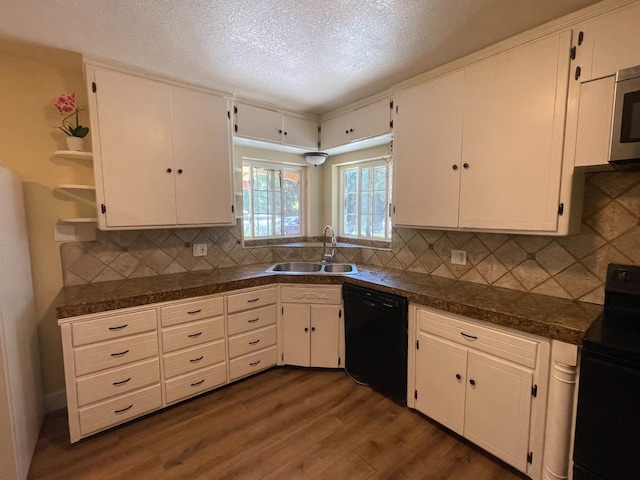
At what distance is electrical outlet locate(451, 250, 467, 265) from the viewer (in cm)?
222

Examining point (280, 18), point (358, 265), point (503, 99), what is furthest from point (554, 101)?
point (358, 265)

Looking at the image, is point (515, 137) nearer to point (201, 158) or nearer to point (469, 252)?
point (469, 252)

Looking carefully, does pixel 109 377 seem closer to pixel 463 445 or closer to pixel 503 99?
pixel 463 445

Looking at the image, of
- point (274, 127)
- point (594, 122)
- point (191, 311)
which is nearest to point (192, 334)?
point (191, 311)

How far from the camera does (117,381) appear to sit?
6.15 ft

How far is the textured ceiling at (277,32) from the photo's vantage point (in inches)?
57.2

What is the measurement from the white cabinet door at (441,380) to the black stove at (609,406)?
0.56 metres

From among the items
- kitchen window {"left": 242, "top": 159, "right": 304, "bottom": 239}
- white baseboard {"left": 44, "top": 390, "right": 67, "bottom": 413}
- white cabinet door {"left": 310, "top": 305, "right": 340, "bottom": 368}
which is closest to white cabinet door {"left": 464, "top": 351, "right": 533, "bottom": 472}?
white cabinet door {"left": 310, "top": 305, "right": 340, "bottom": 368}

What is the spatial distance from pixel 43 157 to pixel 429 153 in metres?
2.68

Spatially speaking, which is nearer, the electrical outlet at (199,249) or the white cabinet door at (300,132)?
the electrical outlet at (199,249)

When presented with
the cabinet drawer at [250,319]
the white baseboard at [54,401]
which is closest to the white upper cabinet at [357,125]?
the cabinet drawer at [250,319]

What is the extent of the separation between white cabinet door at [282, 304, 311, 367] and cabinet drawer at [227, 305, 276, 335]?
0.11m

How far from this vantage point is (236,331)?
7.75 feet

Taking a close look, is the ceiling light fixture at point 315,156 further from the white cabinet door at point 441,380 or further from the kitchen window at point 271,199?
the white cabinet door at point 441,380
